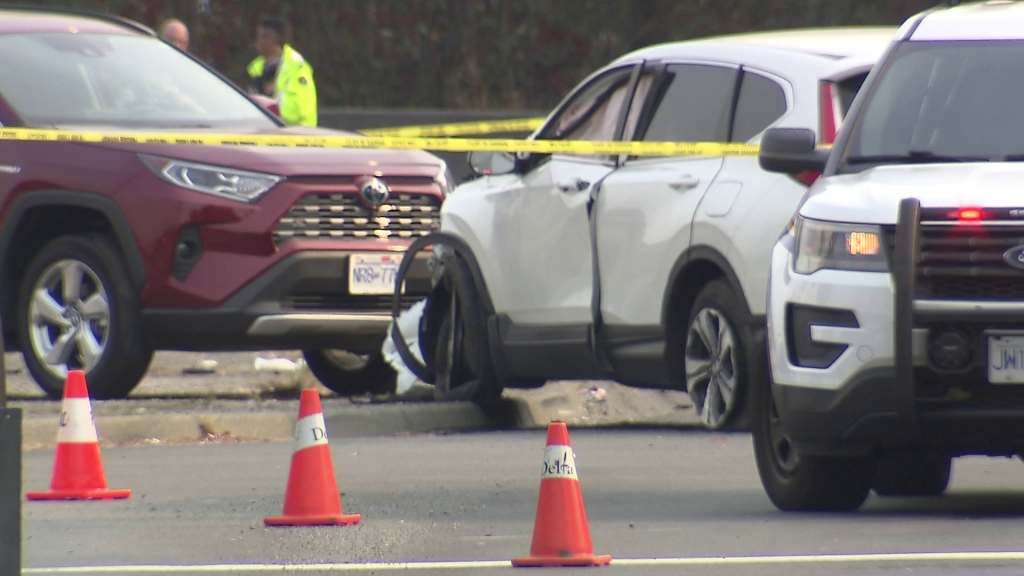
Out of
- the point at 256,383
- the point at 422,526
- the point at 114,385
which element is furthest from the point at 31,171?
the point at 422,526

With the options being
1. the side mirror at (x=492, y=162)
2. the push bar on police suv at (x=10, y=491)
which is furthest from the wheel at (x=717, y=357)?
the push bar on police suv at (x=10, y=491)

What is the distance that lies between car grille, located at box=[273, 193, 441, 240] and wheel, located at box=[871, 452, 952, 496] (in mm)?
3854

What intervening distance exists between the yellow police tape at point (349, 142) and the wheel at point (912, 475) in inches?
80.3

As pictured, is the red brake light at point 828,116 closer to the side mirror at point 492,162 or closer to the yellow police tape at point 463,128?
the side mirror at point 492,162

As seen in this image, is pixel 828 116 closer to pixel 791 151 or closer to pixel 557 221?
pixel 791 151

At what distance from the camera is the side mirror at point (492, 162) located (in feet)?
36.0

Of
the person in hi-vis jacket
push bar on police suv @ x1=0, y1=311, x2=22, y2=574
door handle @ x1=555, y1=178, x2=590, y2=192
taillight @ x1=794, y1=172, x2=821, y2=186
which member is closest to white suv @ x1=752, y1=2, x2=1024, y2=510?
taillight @ x1=794, y1=172, x2=821, y2=186

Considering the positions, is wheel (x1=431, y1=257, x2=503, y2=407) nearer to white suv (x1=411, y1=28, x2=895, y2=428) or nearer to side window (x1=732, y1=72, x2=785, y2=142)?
white suv (x1=411, y1=28, x2=895, y2=428)

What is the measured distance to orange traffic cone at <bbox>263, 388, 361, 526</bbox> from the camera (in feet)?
24.2

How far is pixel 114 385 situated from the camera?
11344 mm

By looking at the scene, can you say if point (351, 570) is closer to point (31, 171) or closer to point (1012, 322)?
point (1012, 322)

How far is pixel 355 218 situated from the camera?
11.6m

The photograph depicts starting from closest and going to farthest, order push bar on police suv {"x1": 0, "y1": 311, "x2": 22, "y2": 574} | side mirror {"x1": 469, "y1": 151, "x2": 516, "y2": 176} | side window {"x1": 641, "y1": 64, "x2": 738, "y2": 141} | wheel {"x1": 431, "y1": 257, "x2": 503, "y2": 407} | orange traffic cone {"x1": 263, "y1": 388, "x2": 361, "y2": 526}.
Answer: push bar on police suv {"x1": 0, "y1": 311, "x2": 22, "y2": 574}
orange traffic cone {"x1": 263, "y1": 388, "x2": 361, "y2": 526}
side window {"x1": 641, "y1": 64, "x2": 738, "y2": 141}
side mirror {"x1": 469, "y1": 151, "x2": 516, "y2": 176}
wheel {"x1": 431, "y1": 257, "x2": 503, "y2": 407}

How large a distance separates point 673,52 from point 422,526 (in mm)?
3425
